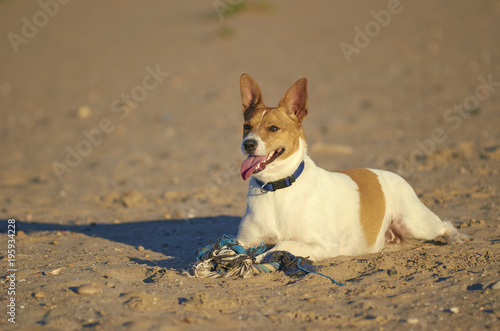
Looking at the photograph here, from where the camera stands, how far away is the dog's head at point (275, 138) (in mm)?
5527

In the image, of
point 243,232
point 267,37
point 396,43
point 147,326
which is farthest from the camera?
point 267,37

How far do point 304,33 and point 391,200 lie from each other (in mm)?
17309

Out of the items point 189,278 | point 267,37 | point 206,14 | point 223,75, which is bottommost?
point 189,278

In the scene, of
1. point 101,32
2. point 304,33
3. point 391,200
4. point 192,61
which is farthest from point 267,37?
point 391,200

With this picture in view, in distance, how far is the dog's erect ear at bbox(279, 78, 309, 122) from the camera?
231 inches

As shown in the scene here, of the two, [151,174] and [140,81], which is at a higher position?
[140,81]

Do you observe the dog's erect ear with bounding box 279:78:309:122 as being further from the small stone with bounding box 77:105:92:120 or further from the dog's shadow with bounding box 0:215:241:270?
the small stone with bounding box 77:105:92:120

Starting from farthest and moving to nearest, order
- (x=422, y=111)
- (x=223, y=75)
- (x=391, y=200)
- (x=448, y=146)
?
(x=223, y=75) < (x=422, y=111) < (x=448, y=146) < (x=391, y=200)

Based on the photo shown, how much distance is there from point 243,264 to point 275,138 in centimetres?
135

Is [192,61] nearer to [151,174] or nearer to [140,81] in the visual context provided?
[140,81]

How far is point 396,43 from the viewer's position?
20156mm

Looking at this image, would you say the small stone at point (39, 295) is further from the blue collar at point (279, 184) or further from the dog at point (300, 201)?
the blue collar at point (279, 184)

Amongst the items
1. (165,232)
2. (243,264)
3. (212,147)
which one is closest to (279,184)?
(243,264)

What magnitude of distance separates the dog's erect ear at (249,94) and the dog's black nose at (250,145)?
2.69 ft
